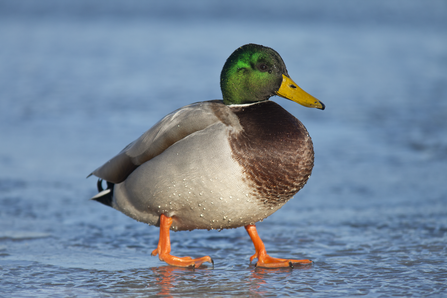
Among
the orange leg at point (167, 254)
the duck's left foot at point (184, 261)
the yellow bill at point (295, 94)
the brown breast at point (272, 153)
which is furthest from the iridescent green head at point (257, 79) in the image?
the duck's left foot at point (184, 261)

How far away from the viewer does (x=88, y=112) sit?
8.26 meters

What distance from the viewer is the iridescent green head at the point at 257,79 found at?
3.38 metres

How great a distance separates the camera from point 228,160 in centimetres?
308

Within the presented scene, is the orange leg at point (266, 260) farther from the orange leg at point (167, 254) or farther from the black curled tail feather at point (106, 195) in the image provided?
the black curled tail feather at point (106, 195)

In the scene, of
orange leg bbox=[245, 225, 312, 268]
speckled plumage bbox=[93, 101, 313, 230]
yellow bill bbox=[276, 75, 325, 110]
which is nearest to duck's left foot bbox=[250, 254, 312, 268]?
orange leg bbox=[245, 225, 312, 268]

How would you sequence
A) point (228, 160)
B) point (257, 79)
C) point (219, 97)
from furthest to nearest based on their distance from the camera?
point (219, 97) → point (257, 79) → point (228, 160)

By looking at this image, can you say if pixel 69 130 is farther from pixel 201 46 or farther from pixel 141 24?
pixel 141 24

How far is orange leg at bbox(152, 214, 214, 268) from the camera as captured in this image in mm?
3395

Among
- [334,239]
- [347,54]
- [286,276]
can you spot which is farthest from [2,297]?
[347,54]

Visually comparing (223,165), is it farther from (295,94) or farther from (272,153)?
(295,94)

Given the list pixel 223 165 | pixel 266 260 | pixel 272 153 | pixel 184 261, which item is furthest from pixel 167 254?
pixel 272 153

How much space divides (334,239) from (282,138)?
1.18 meters

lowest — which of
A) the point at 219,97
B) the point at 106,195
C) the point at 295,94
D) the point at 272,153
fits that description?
the point at 106,195

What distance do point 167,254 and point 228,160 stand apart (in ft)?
2.51
